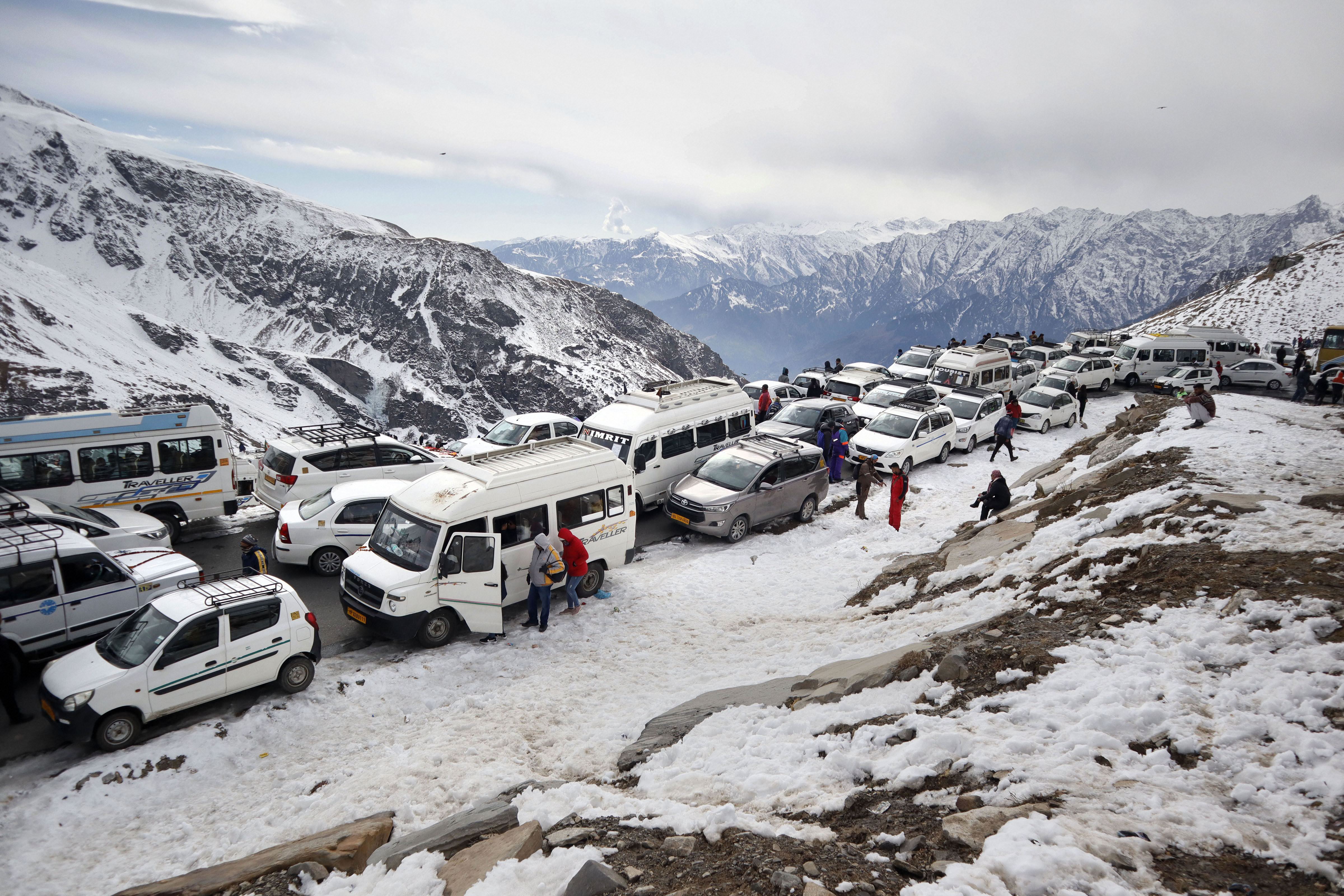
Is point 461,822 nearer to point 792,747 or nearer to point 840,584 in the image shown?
point 792,747

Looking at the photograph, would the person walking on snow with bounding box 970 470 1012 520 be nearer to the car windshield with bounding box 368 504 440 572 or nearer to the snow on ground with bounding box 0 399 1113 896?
the snow on ground with bounding box 0 399 1113 896

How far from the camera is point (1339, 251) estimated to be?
180ft

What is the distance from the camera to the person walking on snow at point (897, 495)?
16547 mm

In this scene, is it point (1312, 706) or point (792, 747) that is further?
point (792, 747)

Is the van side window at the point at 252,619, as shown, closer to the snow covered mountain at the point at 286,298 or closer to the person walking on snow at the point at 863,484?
the person walking on snow at the point at 863,484

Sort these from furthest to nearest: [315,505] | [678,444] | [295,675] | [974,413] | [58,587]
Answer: [974,413] < [678,444] < [315,505] < [58,587] < [295,675]

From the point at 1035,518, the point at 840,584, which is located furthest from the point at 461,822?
the point at 1035,518

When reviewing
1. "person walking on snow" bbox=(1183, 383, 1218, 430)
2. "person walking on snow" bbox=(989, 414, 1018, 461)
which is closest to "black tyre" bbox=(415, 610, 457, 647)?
"person walking on snow" bbox=(1183, 383, 1218, 430)

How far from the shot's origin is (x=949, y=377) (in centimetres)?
2947

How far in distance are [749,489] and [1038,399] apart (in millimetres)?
16746

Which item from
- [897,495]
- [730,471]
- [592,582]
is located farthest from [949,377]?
[592,582]

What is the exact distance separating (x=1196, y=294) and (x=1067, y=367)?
144m

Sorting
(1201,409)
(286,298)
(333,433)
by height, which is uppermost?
(286,298)

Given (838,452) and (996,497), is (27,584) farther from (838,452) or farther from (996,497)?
(996,497)
